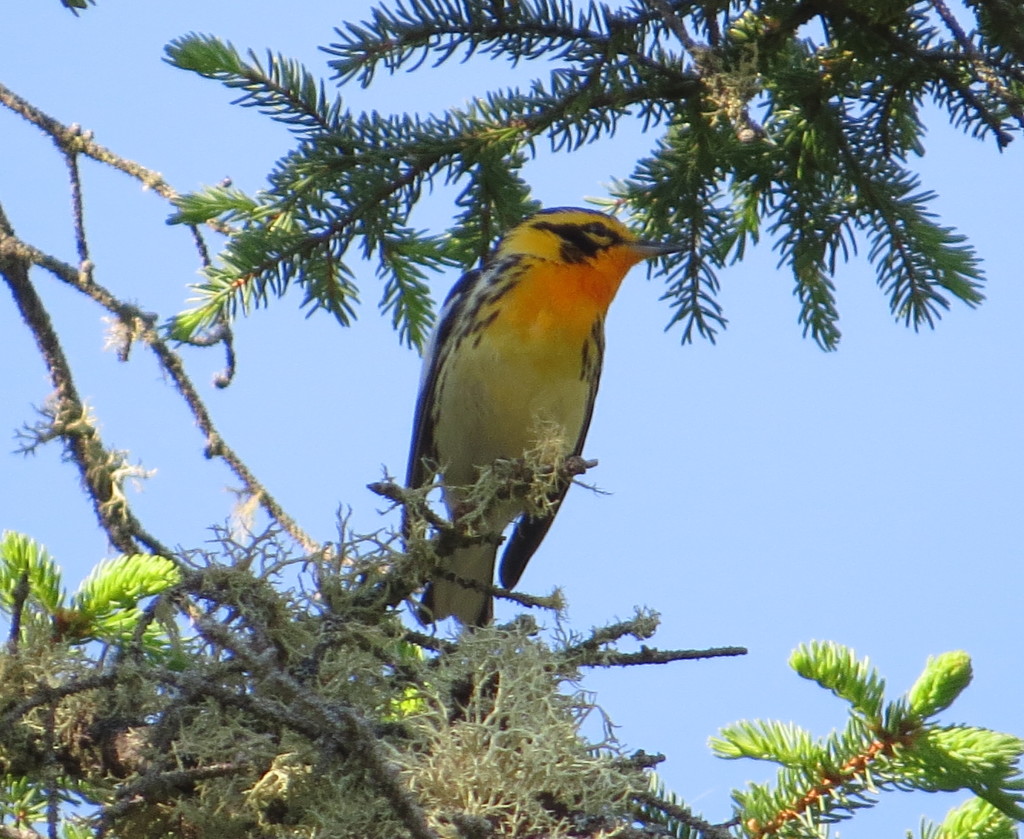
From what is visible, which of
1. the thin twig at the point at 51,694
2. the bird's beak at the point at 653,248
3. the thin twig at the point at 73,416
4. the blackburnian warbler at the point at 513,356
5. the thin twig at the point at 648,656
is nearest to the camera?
the thin twig at the point at 51,694

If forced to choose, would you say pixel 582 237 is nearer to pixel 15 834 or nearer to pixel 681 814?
pixel 681 814

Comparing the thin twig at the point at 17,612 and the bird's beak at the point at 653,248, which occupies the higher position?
the bird's beak at the point at 653,248

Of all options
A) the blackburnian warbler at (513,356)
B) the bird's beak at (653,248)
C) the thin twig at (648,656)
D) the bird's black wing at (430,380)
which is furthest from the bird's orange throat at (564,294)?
the thin twig at (648,656)

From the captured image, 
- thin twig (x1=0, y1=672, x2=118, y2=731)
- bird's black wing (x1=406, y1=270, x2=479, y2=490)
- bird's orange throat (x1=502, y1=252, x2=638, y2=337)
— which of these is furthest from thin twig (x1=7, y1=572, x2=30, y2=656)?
bird's orange throat (x1=502, y1=252, x2=638, y2=337)

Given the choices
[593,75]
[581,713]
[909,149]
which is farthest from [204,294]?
[909,149]

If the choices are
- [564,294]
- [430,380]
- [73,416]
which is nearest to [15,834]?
[73,416]

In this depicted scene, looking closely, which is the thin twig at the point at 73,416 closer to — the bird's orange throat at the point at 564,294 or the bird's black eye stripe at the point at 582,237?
the bird's orange throat at the point at 564,294

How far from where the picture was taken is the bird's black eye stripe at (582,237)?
154 inches

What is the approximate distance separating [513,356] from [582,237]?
0.57 meters

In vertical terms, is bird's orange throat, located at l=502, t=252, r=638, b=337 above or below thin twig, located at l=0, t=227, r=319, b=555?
above

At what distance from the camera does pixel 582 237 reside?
157 inches

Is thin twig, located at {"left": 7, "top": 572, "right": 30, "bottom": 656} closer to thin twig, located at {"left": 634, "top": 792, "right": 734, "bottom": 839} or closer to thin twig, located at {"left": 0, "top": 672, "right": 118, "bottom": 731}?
thin twig, located at {"left": 0, "top": 672, "right": 118, "bottom": 731}

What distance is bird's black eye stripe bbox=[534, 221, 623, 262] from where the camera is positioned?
3.92 m

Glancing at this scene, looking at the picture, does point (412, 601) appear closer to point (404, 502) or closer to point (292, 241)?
point (404, 502)
